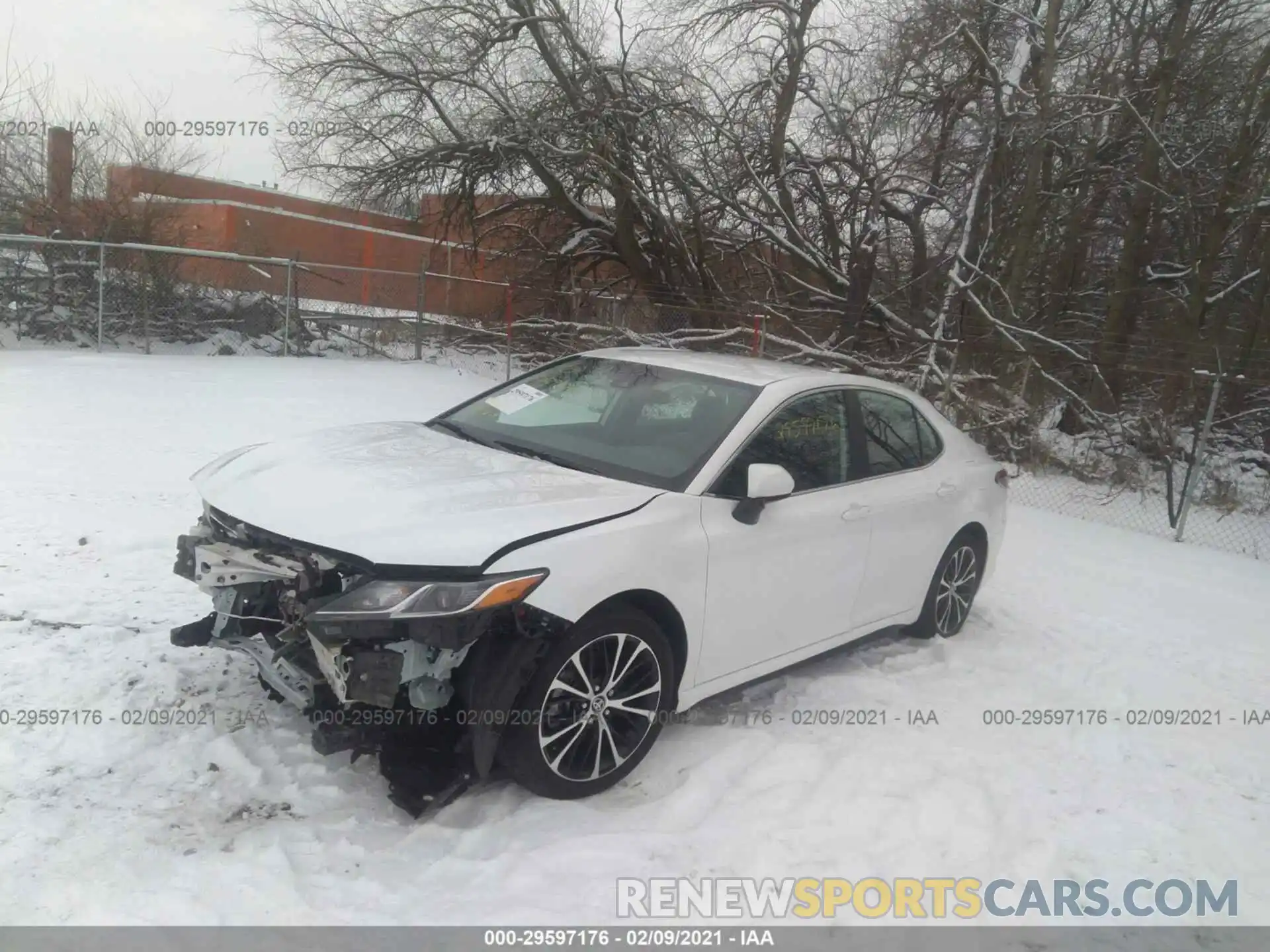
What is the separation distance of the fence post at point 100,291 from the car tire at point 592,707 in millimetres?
12245

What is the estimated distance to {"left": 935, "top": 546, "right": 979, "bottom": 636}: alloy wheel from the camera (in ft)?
17.7

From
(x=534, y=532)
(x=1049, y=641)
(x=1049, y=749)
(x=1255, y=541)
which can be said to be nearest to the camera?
(x=534, y=532)

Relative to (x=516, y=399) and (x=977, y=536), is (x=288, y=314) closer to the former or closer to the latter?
(x=516, y=399)

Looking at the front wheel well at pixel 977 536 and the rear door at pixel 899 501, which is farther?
the front wheel well at pixel 977 536

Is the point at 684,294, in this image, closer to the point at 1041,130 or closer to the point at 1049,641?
the point at 1041,130

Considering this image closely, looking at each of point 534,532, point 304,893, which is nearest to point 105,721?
point 304,893

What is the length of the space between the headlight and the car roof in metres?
1.87

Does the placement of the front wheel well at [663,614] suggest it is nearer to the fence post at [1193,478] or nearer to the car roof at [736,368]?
the car roof at [736,368]

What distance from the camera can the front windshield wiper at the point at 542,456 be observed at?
403 cm

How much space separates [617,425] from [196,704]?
2.12 meters

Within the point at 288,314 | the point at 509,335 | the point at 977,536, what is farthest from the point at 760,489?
the point at 288,314

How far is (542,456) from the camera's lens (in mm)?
4188

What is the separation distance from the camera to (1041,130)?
12812 mm

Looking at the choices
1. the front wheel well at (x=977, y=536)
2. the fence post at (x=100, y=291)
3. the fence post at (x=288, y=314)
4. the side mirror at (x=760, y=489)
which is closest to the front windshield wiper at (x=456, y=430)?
the side mirror at (x=760, y=489)
